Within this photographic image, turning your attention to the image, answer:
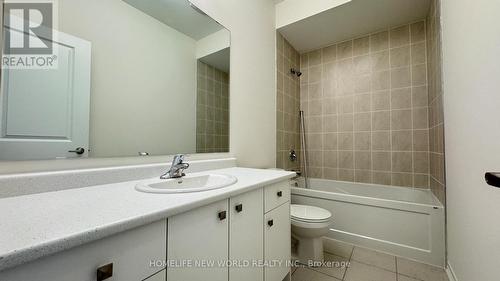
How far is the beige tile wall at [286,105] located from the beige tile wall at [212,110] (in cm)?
92

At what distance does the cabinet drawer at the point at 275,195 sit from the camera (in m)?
1.08

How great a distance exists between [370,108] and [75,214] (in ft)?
9.15

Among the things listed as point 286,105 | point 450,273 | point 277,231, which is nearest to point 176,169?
point 277,231

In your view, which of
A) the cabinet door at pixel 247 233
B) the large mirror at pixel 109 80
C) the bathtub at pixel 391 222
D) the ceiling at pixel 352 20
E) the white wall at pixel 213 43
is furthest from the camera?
the ceiling at pixel 352 20

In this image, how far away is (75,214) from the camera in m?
0.53

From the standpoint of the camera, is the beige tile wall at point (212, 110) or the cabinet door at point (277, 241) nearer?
the cabinet door at point (277, 241)

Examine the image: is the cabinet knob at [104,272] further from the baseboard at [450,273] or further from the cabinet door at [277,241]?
the baseboard at [450,273]

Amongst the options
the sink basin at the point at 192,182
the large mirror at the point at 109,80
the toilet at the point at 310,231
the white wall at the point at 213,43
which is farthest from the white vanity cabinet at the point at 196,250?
the white wall at the point at 213,43

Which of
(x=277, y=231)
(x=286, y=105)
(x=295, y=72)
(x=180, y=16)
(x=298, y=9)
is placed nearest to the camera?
(x=277, y=231)

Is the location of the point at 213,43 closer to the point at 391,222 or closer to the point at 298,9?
the point at 298,9

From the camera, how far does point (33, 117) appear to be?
2.50ft

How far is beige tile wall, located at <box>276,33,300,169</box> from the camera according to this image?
2.40m

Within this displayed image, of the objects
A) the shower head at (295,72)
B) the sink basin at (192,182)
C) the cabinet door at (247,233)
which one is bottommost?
the cabinet door at (247,233)

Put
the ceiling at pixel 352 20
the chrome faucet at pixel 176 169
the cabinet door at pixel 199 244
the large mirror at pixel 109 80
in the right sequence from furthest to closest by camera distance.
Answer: the ceiling at pixel 352 20 < the chrome faucet at pixel 176 169 < the large mirror at pixel 109 80 < the cabinet door at pixel 199 244
